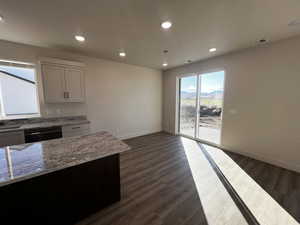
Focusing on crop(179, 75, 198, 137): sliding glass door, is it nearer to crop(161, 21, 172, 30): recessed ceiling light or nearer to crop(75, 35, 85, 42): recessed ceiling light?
crop(161, 21, 172, 30): recessed ceiling light

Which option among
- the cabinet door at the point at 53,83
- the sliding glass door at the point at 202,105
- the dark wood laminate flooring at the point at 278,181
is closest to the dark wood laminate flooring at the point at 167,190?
the dark wood laminate flooring at the point at 278,181

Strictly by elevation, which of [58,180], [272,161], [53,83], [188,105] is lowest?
[272,161]

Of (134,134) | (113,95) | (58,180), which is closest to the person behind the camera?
(58,180)

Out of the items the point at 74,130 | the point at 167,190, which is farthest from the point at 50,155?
the point at 74,130

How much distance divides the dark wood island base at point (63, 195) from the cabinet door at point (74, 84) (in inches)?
92.4

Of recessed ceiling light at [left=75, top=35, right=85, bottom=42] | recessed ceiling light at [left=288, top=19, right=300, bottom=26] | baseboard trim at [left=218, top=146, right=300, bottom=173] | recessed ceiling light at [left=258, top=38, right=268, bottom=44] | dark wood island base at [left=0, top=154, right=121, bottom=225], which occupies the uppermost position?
recessed ceiling light at [left=75, top=35, right=85, bottom=42]

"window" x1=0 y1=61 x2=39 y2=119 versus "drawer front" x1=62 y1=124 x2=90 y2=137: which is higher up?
"window" x1=0 y1=61 x2=39 y2=119

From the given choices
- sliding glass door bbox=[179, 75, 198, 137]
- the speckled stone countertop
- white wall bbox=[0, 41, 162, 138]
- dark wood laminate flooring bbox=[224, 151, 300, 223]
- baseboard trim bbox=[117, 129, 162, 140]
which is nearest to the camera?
the speckled stone countertop

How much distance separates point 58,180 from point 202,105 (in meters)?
4.18

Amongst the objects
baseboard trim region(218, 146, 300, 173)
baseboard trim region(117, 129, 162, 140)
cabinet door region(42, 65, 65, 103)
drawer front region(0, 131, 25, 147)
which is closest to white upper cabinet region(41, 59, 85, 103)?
cabinet door region(42, 65, 65, 103)

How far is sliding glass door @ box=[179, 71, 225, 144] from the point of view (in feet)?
13.1

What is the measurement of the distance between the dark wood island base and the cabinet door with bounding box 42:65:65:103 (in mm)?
2302

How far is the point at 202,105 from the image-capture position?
4.44m

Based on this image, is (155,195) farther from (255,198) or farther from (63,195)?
(255,198)
